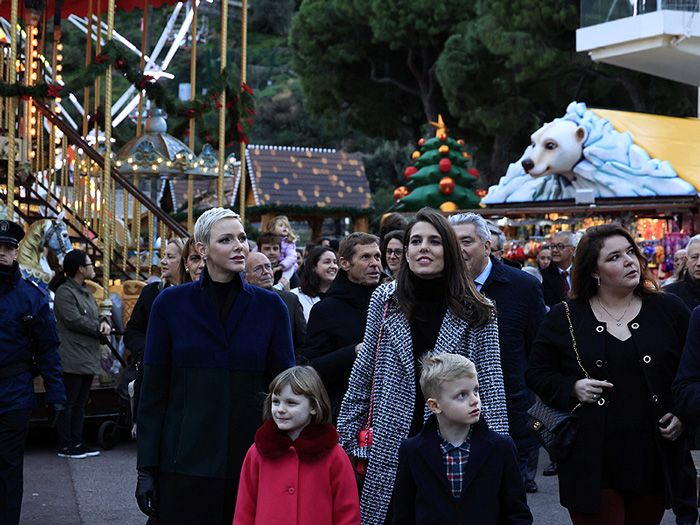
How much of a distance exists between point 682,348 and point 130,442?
7.79m

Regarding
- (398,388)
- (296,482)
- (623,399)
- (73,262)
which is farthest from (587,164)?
(296,482)

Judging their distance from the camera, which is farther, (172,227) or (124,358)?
(172,227)

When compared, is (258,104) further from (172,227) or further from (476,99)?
(172,227)

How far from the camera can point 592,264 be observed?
17.8 ft

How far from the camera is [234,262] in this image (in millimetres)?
5133

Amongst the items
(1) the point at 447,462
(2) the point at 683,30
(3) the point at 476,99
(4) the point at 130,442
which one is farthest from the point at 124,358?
(3) the point at 476,99

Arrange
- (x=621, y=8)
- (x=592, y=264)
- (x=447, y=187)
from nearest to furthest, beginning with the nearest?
1. (x=592, y=264)
2. (x=621, y=8)
3. (x=447, y=187)

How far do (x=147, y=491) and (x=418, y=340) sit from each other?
129 cm

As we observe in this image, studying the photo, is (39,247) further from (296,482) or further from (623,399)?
(623,399)

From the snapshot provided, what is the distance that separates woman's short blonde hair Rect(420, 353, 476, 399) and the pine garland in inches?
369

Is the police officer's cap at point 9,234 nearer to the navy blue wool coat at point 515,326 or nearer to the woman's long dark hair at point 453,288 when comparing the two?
the navy blue wool coat at point 515,326

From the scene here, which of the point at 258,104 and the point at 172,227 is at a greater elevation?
the point at 258,104

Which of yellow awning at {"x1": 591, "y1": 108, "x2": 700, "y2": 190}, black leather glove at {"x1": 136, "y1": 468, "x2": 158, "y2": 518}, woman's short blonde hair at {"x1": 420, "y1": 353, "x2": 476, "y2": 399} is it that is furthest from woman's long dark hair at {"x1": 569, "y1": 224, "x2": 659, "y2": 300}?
yellow awning at {"x1": 591, "y1": 108, "x2": 700, "y2": 190}

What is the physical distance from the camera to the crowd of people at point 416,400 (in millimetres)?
4562
